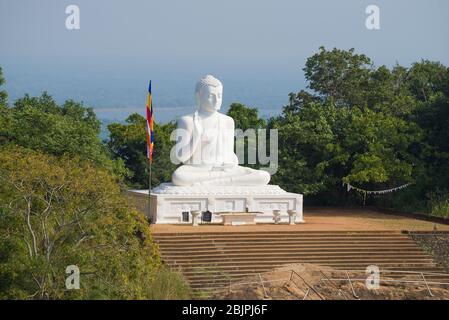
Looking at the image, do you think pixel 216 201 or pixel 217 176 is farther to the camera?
pixel 217 176

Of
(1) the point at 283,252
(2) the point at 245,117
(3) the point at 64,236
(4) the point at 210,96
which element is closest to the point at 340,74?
(2) the point at 245,117

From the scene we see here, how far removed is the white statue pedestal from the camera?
108 feet

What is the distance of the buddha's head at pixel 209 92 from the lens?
35.1 m

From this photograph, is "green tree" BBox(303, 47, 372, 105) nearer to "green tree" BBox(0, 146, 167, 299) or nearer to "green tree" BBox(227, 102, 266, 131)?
"green tree" BBox(227, 102, 266, 131)

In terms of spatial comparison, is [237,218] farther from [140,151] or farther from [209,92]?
[140,151]

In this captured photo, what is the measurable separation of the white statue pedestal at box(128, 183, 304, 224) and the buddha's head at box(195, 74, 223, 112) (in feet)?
8.61

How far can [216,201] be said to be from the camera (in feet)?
109

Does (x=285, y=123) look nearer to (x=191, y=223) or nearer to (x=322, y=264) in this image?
(x=191, y=223)

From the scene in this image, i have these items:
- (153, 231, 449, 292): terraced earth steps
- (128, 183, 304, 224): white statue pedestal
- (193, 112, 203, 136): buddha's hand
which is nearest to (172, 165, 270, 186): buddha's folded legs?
(128, 183, 304, 224): white statue pedestal

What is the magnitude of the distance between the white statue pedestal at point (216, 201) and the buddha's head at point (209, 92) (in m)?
2.63

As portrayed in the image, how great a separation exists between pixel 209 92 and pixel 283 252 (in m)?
6.81

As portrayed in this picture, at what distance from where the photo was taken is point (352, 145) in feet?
127

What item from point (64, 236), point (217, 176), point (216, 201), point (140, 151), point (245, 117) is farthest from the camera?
point (245, 117)

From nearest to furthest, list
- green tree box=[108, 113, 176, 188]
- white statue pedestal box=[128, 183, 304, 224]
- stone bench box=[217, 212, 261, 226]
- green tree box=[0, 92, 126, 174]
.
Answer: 1. stone bench box=[217, 212, 261, 226]
2. white statue pedestal box=[128, 183, 304, 224]
3. green tree box=[0, 92, 126, 174]
4. green tree box=[108, 113, 176, 188]
